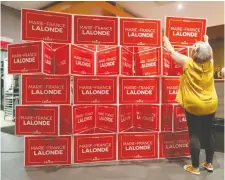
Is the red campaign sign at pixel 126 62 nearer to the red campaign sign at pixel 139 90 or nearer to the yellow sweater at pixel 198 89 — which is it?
the red campaign sign at pixel 139 90

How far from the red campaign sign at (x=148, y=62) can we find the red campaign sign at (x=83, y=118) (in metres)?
0.68

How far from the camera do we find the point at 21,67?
238 cm

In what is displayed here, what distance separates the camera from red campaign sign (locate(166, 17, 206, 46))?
8.77 ft

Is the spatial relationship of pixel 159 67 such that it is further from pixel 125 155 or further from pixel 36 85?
pixel 36 85

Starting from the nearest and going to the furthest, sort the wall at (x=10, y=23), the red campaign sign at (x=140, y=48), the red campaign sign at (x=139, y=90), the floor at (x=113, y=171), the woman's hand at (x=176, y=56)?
the floor at (x=113, y=171)
the woman's hand at (x=176, y=56)
the red campaign sign at (x=139, y=90)
the red campaign sign at (x=140, y=48)
the wall at (x=10, y=23)

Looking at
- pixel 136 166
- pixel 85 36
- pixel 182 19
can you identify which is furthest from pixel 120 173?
pixel 182 19

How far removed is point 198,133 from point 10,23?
5.03 m

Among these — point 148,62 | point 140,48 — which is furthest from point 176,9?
point 148,62

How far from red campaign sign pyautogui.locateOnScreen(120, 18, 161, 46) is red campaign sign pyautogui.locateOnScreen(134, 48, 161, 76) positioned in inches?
4.5

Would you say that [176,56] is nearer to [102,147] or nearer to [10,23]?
[102,147]

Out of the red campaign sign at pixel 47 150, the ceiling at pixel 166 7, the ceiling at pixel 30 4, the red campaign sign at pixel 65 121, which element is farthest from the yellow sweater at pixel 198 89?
the ceiling at pixel 30 4

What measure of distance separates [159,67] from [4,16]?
437 cm

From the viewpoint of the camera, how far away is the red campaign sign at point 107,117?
8.46 ft

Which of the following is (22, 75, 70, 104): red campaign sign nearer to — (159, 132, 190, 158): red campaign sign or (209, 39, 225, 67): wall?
(159, 132, 190, 158): red campaign sign
